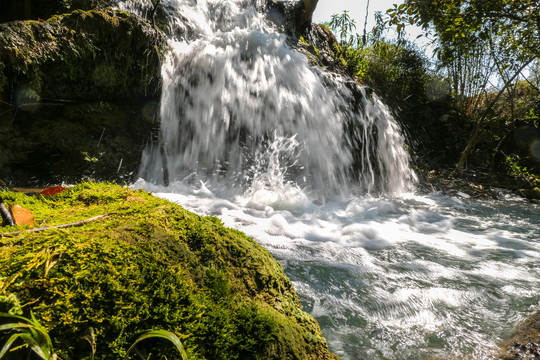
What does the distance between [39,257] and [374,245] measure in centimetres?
418

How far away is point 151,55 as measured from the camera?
632 cm

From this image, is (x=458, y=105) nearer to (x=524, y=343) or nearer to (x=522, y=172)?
(x=522, y=172)

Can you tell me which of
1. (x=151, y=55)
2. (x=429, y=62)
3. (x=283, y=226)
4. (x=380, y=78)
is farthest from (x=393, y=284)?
(x=429, y=62)

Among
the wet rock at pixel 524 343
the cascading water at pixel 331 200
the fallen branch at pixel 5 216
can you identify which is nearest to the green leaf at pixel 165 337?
the fallen branch at pixel 5 216

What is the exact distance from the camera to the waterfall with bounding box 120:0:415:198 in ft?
21.7

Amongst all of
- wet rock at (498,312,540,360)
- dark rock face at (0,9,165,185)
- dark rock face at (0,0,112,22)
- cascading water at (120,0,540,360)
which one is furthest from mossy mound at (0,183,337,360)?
dark rock face at (0,0,112,22)

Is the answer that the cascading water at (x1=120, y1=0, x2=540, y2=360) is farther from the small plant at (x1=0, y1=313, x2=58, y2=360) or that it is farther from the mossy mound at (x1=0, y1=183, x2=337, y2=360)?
the small plant at (x1=0, y1=313, x2=58, y2=360)

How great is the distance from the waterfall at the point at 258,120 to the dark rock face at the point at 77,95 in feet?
1.76

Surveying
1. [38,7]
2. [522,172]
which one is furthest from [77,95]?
[522,172]

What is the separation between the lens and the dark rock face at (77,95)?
194 inches

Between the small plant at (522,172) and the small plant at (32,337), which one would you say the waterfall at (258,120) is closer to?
the small plant at (522,172)

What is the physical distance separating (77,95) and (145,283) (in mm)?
5964

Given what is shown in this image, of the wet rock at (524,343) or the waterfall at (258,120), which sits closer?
the wet rock at (524,343)

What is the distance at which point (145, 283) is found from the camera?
1069 mm
